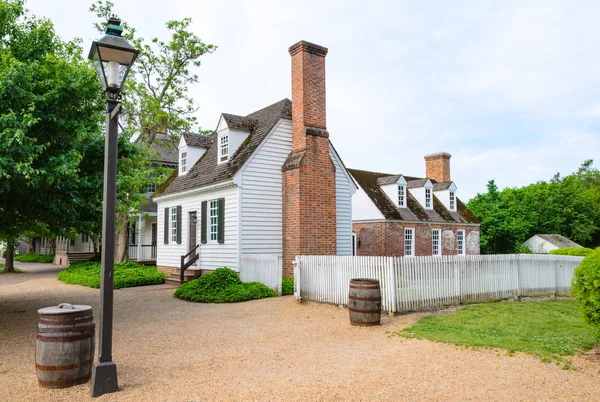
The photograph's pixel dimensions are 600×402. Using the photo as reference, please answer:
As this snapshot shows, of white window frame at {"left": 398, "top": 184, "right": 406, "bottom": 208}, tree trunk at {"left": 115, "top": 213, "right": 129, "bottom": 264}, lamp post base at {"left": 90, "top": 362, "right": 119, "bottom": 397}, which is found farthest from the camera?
white window frame at {"left": 398, "top": 184, "right": 406, "bottom": 208}

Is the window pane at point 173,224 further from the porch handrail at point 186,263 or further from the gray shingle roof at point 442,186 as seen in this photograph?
the gray shingle roof at point 442,186

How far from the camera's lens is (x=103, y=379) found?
213 inches

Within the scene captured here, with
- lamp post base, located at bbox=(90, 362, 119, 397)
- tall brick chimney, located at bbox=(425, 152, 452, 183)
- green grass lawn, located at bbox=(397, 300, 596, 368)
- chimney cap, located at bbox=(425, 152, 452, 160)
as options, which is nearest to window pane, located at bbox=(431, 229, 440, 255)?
Answer: tall brick chimney, located at bbox=(425, 152, 452, 183)

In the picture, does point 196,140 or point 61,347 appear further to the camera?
point 196,140

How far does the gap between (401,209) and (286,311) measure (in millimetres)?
16515

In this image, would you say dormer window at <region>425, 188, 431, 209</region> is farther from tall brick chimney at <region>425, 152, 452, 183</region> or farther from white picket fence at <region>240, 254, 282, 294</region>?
white picket fence at <region>240, 254, 282, 294</region>

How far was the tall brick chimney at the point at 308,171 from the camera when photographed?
48.6 feet

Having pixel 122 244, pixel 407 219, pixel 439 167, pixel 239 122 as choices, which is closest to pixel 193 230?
pixel 239 122

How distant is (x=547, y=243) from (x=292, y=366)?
40.8 m

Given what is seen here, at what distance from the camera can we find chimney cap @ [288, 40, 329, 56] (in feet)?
49.4

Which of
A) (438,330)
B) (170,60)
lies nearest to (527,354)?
(438,330)

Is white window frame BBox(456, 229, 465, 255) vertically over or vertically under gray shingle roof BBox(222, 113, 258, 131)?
under

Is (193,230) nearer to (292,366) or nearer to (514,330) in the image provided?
(292,366)

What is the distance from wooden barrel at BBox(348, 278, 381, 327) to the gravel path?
0.84 ft
